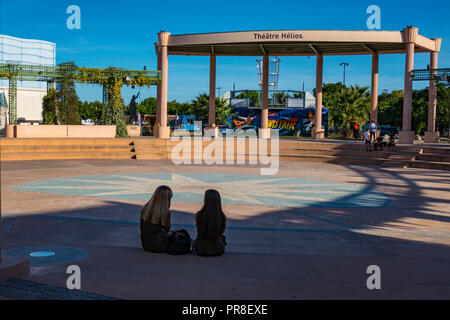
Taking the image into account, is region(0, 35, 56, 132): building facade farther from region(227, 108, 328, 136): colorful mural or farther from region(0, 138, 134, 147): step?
region(0, 138, 134, 147): step

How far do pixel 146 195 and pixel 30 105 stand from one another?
52297 millimetres

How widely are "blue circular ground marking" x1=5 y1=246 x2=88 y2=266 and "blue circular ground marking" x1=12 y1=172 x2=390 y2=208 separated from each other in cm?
560

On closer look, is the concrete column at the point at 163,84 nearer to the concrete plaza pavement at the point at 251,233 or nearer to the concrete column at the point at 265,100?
the concrete column at the point at 265,100

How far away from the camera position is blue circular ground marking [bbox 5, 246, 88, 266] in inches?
249

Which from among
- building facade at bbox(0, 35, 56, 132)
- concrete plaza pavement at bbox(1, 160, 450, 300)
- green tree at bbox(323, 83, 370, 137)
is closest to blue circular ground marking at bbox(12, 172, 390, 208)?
concrete plaza pavement at bbox(1, 160, 450, 300)

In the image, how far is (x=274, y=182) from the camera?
55.1 ft

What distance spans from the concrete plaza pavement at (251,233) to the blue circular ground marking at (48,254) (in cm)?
2

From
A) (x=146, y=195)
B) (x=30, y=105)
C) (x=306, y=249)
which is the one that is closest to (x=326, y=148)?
(x=146, y=195)

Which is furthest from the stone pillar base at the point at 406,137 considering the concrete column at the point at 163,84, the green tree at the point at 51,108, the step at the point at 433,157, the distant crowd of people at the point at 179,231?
the distant crowd of people at the point at 179,231

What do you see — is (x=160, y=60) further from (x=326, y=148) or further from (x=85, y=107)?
(x=85, y=107)

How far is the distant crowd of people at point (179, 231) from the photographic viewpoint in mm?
6762

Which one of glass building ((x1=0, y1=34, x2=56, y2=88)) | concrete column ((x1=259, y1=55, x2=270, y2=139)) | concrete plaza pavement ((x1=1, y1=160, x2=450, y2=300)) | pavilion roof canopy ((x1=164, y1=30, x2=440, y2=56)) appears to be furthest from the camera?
glass building ((x1=0, y1=34, x2=56, y2=88))

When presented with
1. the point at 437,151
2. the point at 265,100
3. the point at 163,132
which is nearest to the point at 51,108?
the point at 163,132
